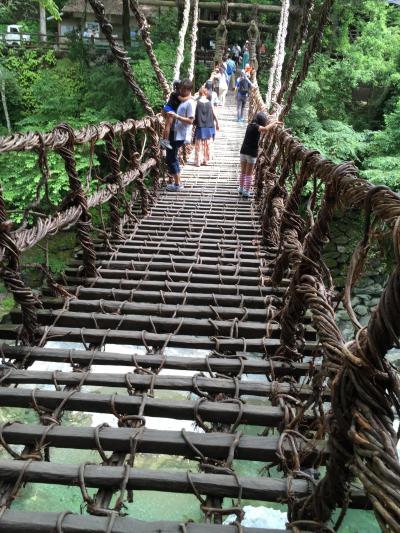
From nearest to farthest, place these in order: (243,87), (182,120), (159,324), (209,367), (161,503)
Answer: (209,367) < (159,324) < (161,503) < (182,120) < (243,87)

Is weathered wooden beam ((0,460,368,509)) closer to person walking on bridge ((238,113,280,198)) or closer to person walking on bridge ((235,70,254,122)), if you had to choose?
person walking on bridge ((238,113,280,198))

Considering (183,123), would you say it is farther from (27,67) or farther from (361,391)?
(27,67)

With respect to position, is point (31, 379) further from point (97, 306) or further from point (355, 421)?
point (355, 421)

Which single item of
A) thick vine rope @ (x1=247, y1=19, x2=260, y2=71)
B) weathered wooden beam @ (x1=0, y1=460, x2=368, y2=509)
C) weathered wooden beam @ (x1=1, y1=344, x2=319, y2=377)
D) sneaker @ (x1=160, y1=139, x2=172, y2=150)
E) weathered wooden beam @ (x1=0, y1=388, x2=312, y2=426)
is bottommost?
weathered wooden beam @ (x1=1, y1=344, x2=319, y2=377)

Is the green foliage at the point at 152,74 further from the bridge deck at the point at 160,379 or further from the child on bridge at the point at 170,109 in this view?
the bridge deck at the point at 160,379

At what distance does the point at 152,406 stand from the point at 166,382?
15cm

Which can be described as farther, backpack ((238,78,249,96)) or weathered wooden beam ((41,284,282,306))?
backpack ((238,78,249,96))

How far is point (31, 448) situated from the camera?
1404 millimetres

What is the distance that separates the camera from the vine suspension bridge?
0.94 meters

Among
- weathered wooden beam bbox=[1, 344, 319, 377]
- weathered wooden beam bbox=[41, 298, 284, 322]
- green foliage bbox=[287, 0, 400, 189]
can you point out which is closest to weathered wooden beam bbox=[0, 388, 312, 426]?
weathered wooden beam bbox=[1, 344, 319, 377]

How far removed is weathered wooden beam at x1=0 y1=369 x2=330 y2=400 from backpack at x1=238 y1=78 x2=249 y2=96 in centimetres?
1028

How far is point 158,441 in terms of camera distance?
135 centimetres

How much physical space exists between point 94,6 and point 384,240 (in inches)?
159

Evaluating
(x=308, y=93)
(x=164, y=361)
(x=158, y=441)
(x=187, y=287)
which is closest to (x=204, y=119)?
(x=187, y=287)
